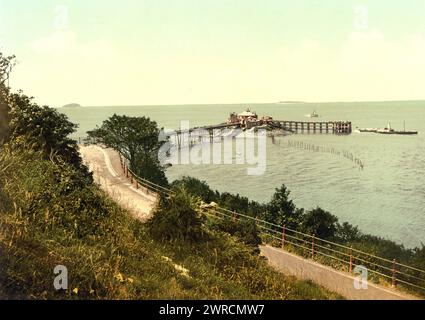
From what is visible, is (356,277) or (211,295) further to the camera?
(356,277)

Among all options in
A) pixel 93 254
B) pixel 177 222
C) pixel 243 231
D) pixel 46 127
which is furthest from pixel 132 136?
pixel 93 254

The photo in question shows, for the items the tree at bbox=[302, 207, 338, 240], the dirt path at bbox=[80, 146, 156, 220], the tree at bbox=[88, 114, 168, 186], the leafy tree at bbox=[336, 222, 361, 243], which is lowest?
the leafy tree at bbox=[336, 222, 361, 243]

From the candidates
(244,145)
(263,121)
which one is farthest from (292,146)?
(263,121)

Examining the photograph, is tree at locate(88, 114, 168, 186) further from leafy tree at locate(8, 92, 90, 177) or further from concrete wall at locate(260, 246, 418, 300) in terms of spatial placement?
concrete wall at locate(260, 246, 418, 300)

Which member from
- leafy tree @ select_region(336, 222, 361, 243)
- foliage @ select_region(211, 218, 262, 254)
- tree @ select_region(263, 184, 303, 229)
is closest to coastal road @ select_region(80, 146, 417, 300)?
foliage @ select_region(211, 218, 262, 254)
